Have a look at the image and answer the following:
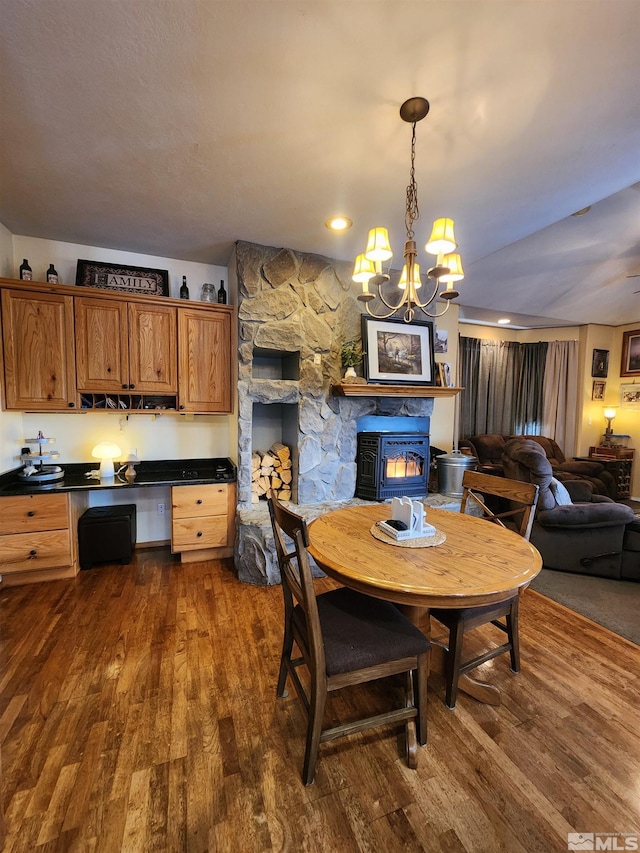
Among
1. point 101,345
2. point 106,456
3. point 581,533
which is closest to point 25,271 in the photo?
point 101,345

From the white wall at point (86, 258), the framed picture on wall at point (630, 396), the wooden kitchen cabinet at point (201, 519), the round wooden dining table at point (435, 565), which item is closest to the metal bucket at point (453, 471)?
the round wooden dining table at point (435, 565)

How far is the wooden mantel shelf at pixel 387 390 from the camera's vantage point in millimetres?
3062

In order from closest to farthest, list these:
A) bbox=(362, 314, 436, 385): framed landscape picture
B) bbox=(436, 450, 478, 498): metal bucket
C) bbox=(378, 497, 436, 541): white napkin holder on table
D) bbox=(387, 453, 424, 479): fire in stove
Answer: bbox=(378, 497, 436, 541): white napkin holder on table
bbox=(362, 314, 436, 385): framed landscape picture
bbox=(387, 453, 424, 479): fire in stove
bbox=(436, 450, 478, 498): metal bucket

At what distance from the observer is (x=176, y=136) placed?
177cm

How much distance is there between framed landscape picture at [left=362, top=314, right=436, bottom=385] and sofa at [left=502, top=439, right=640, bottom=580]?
48.8 inches

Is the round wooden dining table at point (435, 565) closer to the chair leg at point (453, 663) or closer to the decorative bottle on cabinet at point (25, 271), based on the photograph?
the chair leg at point (453, 663)

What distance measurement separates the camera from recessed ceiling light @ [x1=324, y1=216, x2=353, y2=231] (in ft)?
8.23

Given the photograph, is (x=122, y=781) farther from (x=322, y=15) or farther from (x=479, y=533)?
(x=322, y=15)

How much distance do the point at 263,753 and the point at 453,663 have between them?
0.91 meters

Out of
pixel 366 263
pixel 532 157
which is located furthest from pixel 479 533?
pixel 532 157

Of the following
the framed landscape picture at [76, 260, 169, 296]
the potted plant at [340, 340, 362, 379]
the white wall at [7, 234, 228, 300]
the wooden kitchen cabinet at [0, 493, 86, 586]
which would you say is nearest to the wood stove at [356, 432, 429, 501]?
the potted plant at [340, 340, 362, 379]

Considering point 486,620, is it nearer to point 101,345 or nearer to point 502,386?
point 101,345

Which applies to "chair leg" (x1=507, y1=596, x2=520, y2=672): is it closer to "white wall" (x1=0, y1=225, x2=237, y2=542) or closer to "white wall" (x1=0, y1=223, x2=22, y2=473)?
"white wall" (x1=0, y1=225, x2=237, y2=542)

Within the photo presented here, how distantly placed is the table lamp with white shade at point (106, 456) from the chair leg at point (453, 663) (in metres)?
2.80
